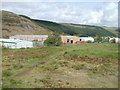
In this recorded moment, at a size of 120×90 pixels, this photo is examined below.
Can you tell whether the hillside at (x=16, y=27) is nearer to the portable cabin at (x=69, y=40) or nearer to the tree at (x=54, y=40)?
the portable cabin at (x=69, y=40)

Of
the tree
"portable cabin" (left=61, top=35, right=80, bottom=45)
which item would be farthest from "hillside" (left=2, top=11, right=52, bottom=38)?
the tree

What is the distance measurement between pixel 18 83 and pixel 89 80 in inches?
216

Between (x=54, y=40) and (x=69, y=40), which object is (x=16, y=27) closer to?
(x=69, y=40)

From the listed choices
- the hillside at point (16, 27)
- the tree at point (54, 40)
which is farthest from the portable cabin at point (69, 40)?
the hillside at point (16, 27)

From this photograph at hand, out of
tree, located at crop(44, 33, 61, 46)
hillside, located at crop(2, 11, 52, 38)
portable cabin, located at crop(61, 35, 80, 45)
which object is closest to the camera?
tree, located at crop(44, 33, 61, 46)

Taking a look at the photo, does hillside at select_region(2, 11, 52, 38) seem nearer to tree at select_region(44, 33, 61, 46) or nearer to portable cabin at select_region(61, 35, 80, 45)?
portable cabin at select_region(61, 35, 80, 45)

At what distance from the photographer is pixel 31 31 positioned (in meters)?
126

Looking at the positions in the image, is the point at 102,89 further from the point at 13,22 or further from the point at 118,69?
the point at 13,22

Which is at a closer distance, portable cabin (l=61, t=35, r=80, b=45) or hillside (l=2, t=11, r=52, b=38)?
portable cabin (l=61, t=35, r=80, b=45)

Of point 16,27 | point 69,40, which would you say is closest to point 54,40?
point 69,40

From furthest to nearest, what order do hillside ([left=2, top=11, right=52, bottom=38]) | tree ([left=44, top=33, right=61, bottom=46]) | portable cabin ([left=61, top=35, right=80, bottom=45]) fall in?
hillside ([left=2, top=11, right=52, bottom=38]) < portable cabin ([left=61, top=35, right=80, bottom=45]) < tree ([left=44, top=33, right=61, bottom=46])

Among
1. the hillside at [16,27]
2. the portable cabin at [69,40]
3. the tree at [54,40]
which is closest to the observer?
the tree at [54,40]

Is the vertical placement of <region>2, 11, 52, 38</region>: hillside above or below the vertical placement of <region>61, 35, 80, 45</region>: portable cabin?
above

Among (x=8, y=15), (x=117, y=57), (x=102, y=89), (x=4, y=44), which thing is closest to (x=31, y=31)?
(x=8, y=15)
